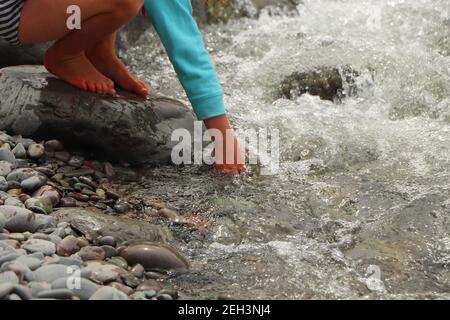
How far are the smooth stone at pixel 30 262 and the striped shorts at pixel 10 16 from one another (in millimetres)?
1180

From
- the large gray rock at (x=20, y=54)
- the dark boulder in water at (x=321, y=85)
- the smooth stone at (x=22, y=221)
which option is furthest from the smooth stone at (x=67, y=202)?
the dark boulder in water at (x=321, y=85)

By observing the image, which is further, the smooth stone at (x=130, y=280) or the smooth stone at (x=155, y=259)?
the smooth stone at (x=155, y=259)

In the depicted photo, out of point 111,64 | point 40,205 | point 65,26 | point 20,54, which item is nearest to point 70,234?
point 40,205

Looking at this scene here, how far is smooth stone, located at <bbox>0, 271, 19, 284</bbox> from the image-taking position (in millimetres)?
1922

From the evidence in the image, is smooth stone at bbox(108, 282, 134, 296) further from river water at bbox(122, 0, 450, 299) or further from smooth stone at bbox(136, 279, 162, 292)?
river water at bbox(122, 0, 450, 299)

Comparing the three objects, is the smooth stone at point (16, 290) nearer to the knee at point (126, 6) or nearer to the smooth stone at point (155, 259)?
the smooth stone at point (155, 259)

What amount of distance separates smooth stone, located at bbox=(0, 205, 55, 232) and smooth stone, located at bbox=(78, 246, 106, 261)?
0.64ft

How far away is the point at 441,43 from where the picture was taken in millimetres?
4816

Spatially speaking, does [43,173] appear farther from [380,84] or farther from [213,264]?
[380,84]

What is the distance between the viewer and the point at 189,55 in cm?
291

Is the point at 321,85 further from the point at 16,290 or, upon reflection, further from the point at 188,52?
the point at 16,290

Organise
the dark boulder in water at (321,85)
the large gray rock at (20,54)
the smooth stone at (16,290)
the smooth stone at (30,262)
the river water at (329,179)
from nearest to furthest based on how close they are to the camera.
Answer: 1. the smooth stone at (16,290)
2. the smooth stone at (30,262)
3. the river water at (329,179)
4. the large gray rock at (20,54)
5. the dark boulder in water at (321,85)

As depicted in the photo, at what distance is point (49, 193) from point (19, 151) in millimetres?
399

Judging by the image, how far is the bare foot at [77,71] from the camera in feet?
9.91
